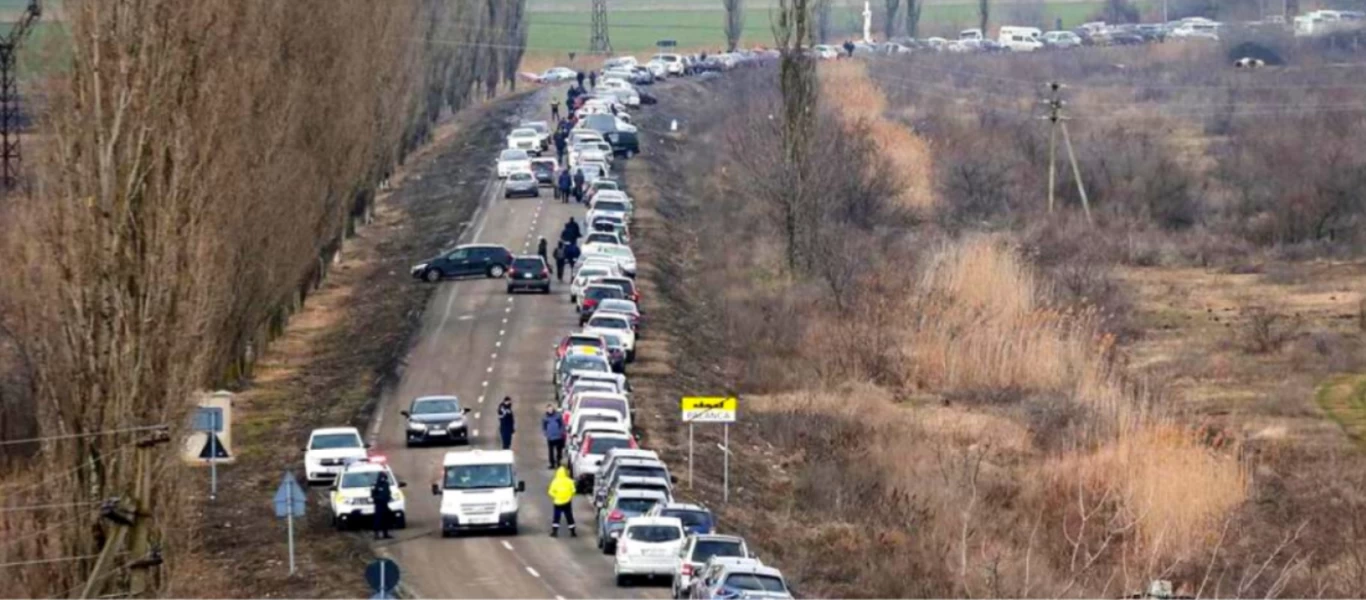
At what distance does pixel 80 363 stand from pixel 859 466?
933 inches

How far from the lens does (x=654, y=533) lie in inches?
1558

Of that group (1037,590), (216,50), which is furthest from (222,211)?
(1037,590)

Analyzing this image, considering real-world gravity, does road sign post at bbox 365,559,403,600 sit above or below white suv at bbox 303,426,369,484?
above

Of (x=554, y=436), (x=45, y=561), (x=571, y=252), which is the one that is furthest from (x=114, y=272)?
(x=571, y=252)

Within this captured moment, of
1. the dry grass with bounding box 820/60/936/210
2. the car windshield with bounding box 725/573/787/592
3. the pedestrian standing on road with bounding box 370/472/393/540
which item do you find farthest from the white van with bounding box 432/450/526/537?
the dry grass with bounding box 820/60/936/210

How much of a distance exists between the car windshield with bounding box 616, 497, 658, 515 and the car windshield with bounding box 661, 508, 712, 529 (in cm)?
115

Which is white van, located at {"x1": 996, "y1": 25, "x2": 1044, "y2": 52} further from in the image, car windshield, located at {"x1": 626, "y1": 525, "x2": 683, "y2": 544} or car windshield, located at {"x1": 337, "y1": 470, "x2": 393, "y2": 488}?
car windshield, located at {"x1": 626, "y1": 525, "x2": 683, "y2": 544}

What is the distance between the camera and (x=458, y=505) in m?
44.0

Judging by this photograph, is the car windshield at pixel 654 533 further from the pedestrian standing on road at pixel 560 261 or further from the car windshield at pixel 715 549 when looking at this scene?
the pedestrian standing on road at pixel 560 261

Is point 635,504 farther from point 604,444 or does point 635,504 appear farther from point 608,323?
point 608,323

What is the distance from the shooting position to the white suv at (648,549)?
39.3 m

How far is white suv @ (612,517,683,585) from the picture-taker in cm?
3931

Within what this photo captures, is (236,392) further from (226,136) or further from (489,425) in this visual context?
(226,136)

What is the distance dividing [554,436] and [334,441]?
4.19 metres
